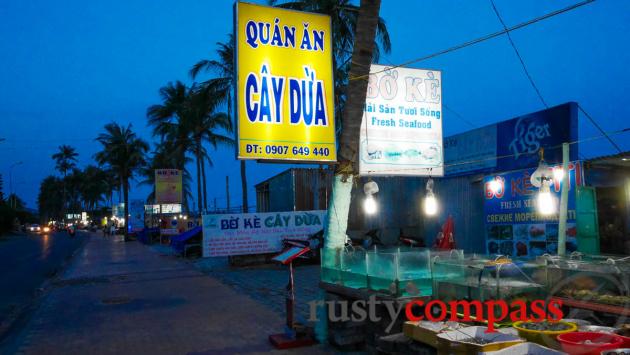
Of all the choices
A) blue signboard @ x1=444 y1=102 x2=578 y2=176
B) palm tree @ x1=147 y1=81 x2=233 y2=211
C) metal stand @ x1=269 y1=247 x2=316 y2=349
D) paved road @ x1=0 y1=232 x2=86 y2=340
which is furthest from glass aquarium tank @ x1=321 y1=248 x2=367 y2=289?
palm tree @ x1=147 y1=81 x2=233 y2=211

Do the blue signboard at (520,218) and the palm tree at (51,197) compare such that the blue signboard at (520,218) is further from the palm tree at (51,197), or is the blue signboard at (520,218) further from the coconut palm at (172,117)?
the palm tree at (51,197)

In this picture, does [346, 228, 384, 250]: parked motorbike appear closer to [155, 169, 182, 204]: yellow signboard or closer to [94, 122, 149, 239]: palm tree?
[155, 169, 182, 204]: yellow signboard

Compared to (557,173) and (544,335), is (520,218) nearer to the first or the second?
(557,173)

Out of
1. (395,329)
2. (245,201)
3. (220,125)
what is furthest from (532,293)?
(220,125)

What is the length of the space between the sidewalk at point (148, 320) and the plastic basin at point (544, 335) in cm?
339

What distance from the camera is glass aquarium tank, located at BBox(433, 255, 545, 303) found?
5.53 metres

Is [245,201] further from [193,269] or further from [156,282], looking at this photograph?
[156,282]

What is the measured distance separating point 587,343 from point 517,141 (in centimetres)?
1128

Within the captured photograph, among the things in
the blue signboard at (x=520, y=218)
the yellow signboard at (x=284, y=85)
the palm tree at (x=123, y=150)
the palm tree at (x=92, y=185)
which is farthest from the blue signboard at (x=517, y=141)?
the palm tree at (x=92, y=185)

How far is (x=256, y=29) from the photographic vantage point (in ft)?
24.6

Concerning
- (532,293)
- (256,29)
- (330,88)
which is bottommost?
(532,293)

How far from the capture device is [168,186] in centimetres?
3766

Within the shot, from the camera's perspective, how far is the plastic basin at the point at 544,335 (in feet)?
14.4

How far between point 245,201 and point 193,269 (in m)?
8.58
